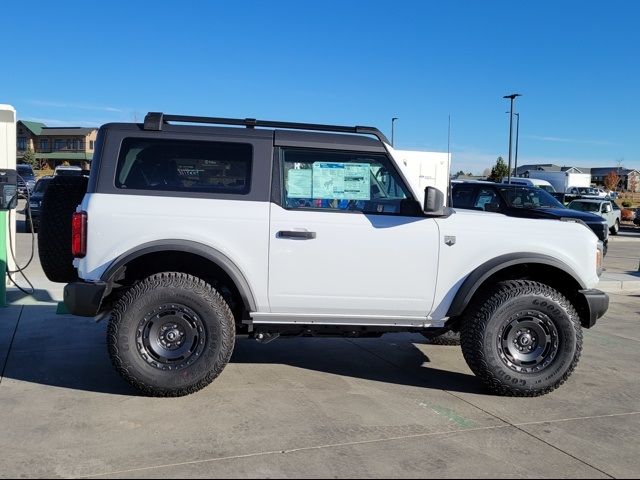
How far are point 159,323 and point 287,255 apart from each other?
110 centimetres

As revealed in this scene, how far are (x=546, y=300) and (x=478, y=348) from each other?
0.67m

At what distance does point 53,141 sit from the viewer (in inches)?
2672

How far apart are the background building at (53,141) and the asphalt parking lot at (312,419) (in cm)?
6514

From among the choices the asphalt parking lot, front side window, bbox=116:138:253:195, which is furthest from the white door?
the asphalt parking lot

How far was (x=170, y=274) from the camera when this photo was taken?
15.1ft

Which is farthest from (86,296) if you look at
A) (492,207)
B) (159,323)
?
(492,207)

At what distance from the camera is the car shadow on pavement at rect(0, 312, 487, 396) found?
5086 mm

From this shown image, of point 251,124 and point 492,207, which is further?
point 492,207

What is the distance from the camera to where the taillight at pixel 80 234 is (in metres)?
4.46

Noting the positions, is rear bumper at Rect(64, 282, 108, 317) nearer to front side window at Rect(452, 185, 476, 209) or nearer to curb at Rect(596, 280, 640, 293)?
curb at Rect(596, 280, 640, 293)

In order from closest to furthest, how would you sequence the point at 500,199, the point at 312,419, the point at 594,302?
1. the point at 312,419
2. the point at 594,302
3. the point at 500,199

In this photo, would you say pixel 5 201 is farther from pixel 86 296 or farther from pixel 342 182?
pixel 342 182

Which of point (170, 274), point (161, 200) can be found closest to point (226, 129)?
point (161, 200)

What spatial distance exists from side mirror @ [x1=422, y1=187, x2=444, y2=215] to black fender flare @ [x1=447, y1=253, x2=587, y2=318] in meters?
0.61
